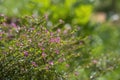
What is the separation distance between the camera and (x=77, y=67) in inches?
136

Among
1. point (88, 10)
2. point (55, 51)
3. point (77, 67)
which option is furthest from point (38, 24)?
point (88, 10)

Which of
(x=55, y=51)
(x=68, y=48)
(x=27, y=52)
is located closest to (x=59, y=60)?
(x=55, y=51)

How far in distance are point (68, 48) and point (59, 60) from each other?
0.52 meters

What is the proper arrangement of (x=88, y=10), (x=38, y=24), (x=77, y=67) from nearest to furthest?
1. (x=38, y=24)
2. (x=77, y=67)
3. (x=88, y=10)

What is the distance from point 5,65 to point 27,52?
0.64 ft

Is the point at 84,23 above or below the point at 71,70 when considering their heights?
above

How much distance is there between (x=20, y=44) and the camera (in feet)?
9.53

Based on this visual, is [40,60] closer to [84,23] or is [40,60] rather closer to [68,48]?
[68,48]

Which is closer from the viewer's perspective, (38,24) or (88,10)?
(38,24)

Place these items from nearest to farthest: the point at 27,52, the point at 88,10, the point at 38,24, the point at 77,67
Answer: the point at 27,52 → the point at 38,24 → the point at 77,67 → the point at 88,10

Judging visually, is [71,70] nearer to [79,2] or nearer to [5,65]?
[5,65]

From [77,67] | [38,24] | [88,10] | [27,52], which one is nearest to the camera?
[27,52]

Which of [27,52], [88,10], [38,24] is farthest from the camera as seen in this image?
[88,10]

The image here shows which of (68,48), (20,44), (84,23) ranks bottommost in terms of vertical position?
(20,44)
